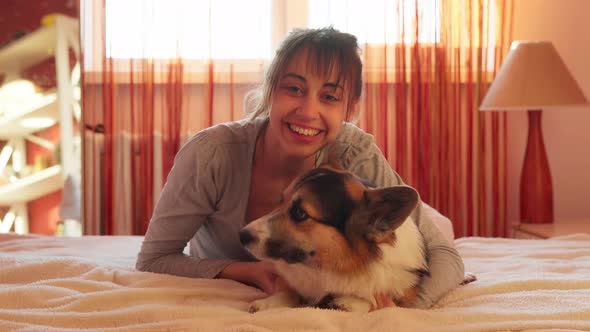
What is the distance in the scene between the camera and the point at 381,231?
5.05 ft

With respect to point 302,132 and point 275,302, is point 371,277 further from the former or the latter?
point 302,132

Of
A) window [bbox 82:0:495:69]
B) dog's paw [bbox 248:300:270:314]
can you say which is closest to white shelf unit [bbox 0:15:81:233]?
window [bbox 82:0:495:69]

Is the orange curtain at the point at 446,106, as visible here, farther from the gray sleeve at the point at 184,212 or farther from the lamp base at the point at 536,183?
the gray sleeve at the point at 184,212

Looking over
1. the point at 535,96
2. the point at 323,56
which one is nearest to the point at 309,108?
the point at 323,56

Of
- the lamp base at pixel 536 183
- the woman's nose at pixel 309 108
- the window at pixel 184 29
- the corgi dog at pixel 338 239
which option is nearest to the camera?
the corgi dog at pixel 338 239

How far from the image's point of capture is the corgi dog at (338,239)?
1.52 m

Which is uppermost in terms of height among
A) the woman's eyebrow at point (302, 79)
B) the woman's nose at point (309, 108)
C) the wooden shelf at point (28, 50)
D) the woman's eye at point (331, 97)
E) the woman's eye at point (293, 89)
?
the wooden shelf at point (28, 50)

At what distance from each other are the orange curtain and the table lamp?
1.36ft

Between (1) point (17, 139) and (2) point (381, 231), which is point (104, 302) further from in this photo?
(1) point (17, 139)

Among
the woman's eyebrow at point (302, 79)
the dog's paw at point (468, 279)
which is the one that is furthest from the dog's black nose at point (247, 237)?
the dog's paw at point (468, 279)

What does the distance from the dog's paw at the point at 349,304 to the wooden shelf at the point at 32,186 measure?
266 centimetres

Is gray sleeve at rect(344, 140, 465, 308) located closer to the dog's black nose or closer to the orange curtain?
the dog's black nose

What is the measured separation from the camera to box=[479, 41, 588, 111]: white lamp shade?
354 centimetres

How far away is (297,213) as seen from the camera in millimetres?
1542
